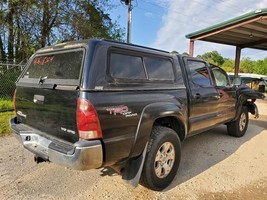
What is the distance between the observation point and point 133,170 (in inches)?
119

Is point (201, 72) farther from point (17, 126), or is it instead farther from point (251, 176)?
point (17, 126)

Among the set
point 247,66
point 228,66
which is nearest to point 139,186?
point 228,66

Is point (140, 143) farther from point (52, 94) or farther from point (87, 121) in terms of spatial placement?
point (52, 94)

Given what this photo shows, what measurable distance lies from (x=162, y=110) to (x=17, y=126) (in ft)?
6.81

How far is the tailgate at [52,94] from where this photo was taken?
260cm

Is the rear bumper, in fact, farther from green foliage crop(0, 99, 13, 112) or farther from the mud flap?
green foliage crop(0, 99, 13, 112)

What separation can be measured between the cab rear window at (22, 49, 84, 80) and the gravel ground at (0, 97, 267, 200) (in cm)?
150

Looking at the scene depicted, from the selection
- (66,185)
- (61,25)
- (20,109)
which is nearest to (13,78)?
(61,25)

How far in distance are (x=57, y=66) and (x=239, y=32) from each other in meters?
11.2

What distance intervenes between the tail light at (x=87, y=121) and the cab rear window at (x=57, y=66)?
1.17ft

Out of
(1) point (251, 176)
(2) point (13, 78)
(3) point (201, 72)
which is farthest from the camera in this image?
(2) point (13, 78)

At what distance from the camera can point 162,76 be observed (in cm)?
351

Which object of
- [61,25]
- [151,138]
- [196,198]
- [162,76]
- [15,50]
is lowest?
[196,198]

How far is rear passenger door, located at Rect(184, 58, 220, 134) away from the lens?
4076mm
